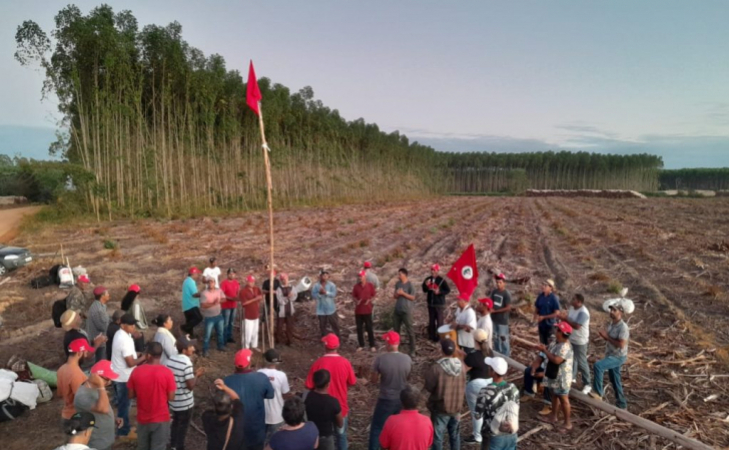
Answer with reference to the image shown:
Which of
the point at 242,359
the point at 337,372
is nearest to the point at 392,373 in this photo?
the point at 337,372

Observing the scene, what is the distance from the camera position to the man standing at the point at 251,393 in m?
5.99

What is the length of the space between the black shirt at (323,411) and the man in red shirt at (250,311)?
16.6 feet

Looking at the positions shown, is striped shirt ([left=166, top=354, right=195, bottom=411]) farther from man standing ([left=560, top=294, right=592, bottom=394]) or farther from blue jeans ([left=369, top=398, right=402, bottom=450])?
man standing ([left=560, top=294, right=592, bottom=394])

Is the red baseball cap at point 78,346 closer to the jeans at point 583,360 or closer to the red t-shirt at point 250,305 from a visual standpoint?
the red t-shirt at point 250,305

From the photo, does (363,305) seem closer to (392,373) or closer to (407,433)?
(392,373)

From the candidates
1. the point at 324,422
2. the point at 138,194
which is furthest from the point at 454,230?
the point at 324,422

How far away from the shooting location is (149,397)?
5.97m

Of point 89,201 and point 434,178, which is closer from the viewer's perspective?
point 89,201

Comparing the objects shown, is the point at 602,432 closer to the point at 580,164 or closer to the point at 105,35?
the point at 105,35

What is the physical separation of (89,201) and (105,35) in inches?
467

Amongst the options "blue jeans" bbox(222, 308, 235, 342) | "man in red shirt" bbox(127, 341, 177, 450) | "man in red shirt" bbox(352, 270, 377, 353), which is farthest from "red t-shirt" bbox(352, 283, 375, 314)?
"man in red shirt" bbox(127, 341, 177, 450)

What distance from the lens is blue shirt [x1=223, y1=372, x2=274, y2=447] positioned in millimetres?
5996

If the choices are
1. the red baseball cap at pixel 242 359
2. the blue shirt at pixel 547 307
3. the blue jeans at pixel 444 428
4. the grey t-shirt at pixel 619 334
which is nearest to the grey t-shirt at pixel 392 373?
the blue jeans at pixel 444 428

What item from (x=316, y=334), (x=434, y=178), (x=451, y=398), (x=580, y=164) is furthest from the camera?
(x=580, y=164)
